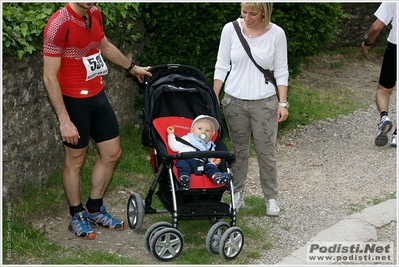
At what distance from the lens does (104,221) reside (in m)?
6.24

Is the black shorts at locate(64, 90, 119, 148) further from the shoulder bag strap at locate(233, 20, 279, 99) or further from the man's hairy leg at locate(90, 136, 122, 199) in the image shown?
the shoulder bag strap at locate(233, 20, 279, 99)

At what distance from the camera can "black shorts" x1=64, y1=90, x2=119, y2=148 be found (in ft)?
18.8

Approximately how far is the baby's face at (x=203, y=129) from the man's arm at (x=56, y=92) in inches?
41.3

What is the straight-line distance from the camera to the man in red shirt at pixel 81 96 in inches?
214

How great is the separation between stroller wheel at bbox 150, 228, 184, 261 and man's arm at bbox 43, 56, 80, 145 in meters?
1.04

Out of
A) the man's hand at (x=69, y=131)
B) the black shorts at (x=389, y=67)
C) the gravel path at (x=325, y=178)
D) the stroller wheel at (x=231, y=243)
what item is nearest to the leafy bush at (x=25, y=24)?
the man's hand at (x=69, y=131)

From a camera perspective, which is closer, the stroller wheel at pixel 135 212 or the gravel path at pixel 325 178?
the stroller wheel at pixel 135 212

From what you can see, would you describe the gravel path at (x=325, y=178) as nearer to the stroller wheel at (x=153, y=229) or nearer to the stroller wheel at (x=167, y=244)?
the stroller wheel at (x=167, y=244)

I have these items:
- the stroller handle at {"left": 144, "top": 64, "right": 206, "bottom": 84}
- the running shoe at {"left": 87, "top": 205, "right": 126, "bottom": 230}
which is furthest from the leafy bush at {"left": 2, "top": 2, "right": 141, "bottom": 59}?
the running shoe at {"left": 87, "top": 205, "right": 126, "bottom": 230}

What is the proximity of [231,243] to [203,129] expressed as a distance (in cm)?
100

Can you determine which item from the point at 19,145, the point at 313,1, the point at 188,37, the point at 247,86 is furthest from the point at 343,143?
the point at 19,145

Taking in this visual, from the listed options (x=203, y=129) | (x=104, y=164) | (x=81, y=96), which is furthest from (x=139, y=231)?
(x=81, y=96)

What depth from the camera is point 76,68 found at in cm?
564

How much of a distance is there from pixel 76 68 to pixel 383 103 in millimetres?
4734
